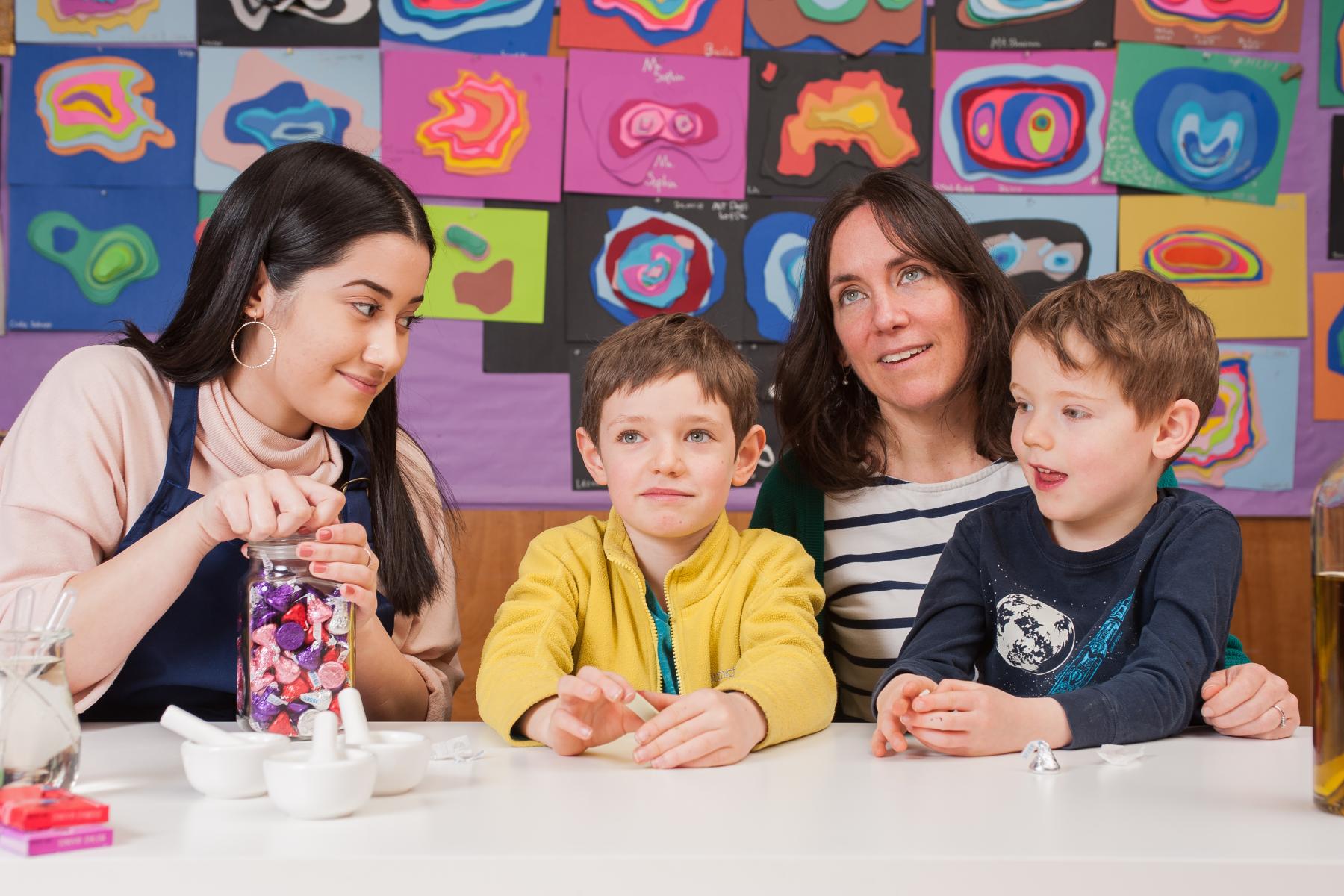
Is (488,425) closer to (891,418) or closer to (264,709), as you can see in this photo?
(891,418)

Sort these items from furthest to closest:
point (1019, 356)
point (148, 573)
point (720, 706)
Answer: point (1019, 356) → point (148, 573) → point (720, 706)

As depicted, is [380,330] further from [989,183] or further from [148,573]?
[989,183]

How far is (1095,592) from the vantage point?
1116mm

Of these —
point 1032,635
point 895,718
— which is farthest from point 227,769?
point 1032,635

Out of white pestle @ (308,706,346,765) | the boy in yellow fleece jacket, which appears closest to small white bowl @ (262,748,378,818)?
white pestle @ (308,706,346,765)

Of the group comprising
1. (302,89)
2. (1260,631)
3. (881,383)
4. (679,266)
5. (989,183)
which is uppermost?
(302,89)

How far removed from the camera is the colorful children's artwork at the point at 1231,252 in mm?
2354

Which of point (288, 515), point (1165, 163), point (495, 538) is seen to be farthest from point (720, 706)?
point (1165, 163)

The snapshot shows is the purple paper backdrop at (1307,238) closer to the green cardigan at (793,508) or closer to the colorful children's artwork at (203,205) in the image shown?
the green cardigan at (793,508)

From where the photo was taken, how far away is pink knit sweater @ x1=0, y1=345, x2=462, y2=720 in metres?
1.11

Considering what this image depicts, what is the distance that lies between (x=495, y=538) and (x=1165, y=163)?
5.14 feet

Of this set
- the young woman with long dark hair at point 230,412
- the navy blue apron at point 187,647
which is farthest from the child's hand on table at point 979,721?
the navy blue apron at point 187,647

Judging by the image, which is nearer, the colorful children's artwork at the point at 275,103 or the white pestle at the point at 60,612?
the white pestle at the point at 60,612

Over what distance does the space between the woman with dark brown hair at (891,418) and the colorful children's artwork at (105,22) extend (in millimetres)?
1453
